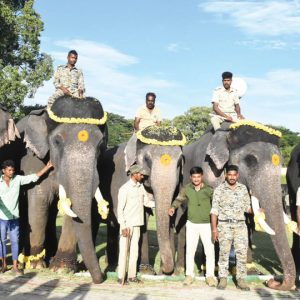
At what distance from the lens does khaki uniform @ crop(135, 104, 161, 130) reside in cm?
943

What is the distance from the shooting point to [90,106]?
328 inches

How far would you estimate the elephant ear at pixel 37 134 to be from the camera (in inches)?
336

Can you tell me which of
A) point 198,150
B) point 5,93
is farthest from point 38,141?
point 5,93

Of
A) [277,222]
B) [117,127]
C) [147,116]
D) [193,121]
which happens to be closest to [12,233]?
[147,116]

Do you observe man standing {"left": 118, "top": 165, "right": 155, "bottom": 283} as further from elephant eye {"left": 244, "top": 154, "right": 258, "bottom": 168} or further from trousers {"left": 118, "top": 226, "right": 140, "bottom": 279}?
elephant eye {"left": 244, "top": 154, "right": 258, "bottom": 168}

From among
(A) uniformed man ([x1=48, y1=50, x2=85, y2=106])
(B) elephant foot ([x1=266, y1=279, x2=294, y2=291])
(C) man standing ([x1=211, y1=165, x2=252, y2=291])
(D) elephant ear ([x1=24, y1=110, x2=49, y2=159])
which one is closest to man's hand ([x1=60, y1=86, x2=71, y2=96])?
(A) uniformed man ([x1=48, y1=50, x2=85, y2=106])

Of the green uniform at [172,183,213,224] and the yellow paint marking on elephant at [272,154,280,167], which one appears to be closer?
the green uniform at [172,183,213,224]

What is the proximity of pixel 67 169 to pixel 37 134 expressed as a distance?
129cm

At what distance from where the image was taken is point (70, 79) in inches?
367

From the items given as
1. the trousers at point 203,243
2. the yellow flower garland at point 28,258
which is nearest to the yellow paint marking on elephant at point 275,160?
the trousers at point 203,243

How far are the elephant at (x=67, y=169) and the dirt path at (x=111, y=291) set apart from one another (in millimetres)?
359

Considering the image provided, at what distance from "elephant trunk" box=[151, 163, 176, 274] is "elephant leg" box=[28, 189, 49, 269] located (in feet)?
6.94

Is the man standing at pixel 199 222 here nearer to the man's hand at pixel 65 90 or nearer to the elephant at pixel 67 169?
the elephant at pixel 67 169

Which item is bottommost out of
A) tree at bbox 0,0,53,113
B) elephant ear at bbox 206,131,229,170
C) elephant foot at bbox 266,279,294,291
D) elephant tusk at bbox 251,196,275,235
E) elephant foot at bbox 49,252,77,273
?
elephant foot at bbox 266,279,294,291
